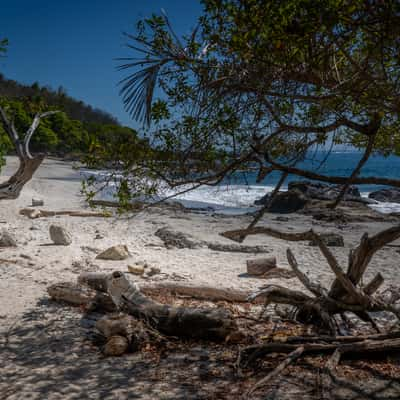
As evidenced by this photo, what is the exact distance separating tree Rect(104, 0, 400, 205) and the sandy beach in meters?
1.23

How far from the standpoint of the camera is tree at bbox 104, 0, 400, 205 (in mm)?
2729

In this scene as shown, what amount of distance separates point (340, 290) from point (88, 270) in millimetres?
5008

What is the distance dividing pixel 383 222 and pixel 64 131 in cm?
4539

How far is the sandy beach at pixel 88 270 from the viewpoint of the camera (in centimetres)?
387

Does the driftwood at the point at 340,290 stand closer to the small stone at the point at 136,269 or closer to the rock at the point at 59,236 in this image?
the small stone at the point at 136,269

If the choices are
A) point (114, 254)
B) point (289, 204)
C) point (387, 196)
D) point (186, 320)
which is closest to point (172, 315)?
point (186, 320)

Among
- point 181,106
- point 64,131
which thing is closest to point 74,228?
point 181,106

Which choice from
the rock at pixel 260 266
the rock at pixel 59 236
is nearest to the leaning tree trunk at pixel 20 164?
the rock at pixel 59 236

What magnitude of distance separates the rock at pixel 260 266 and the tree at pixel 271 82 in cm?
390

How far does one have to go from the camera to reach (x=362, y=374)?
3.79m

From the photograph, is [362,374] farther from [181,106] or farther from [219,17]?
[219,17]

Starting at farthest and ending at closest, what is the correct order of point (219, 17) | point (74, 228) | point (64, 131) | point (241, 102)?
point (64, 131) < point (74, 228) < point (241, 102) < point (219, 17)

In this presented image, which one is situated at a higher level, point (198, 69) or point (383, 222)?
point (198, 69)

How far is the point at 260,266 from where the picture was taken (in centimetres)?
811
